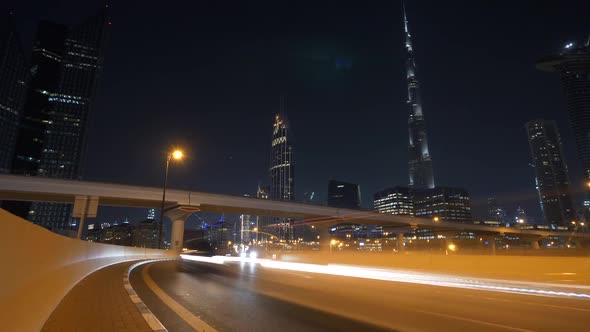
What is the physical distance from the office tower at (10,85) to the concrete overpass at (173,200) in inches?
4829

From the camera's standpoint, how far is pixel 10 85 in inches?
5846

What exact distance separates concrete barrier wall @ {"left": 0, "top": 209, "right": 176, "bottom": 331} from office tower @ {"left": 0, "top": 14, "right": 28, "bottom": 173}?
16844cm

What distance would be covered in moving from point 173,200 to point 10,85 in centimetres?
14564

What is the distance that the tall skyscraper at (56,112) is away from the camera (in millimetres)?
156250

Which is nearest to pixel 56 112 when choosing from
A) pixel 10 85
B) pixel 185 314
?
pixel 10 85

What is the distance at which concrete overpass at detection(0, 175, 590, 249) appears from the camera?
44.2 meters

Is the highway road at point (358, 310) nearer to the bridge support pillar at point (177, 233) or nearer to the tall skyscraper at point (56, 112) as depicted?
the bridge support pillar at point (177, 233)

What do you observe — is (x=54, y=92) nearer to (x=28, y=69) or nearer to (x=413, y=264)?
(x=28, y=69)

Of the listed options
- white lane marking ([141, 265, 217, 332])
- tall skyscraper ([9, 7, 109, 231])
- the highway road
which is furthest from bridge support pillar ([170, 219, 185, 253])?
tall skyscraper ([9, 7, 109, 231])

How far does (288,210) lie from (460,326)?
6342 centimetres

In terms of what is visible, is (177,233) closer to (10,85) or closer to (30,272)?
(30,272)

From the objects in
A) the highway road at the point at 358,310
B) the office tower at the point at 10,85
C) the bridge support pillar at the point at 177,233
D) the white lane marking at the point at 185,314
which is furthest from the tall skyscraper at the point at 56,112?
the highway road at the point at 358,310

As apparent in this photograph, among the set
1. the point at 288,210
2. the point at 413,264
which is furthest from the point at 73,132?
the point at 413,264

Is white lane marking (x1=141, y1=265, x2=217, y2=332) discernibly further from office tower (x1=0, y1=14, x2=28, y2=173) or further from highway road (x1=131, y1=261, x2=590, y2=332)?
office tower (x1=0, y1=14, x2=28, y2=173)
